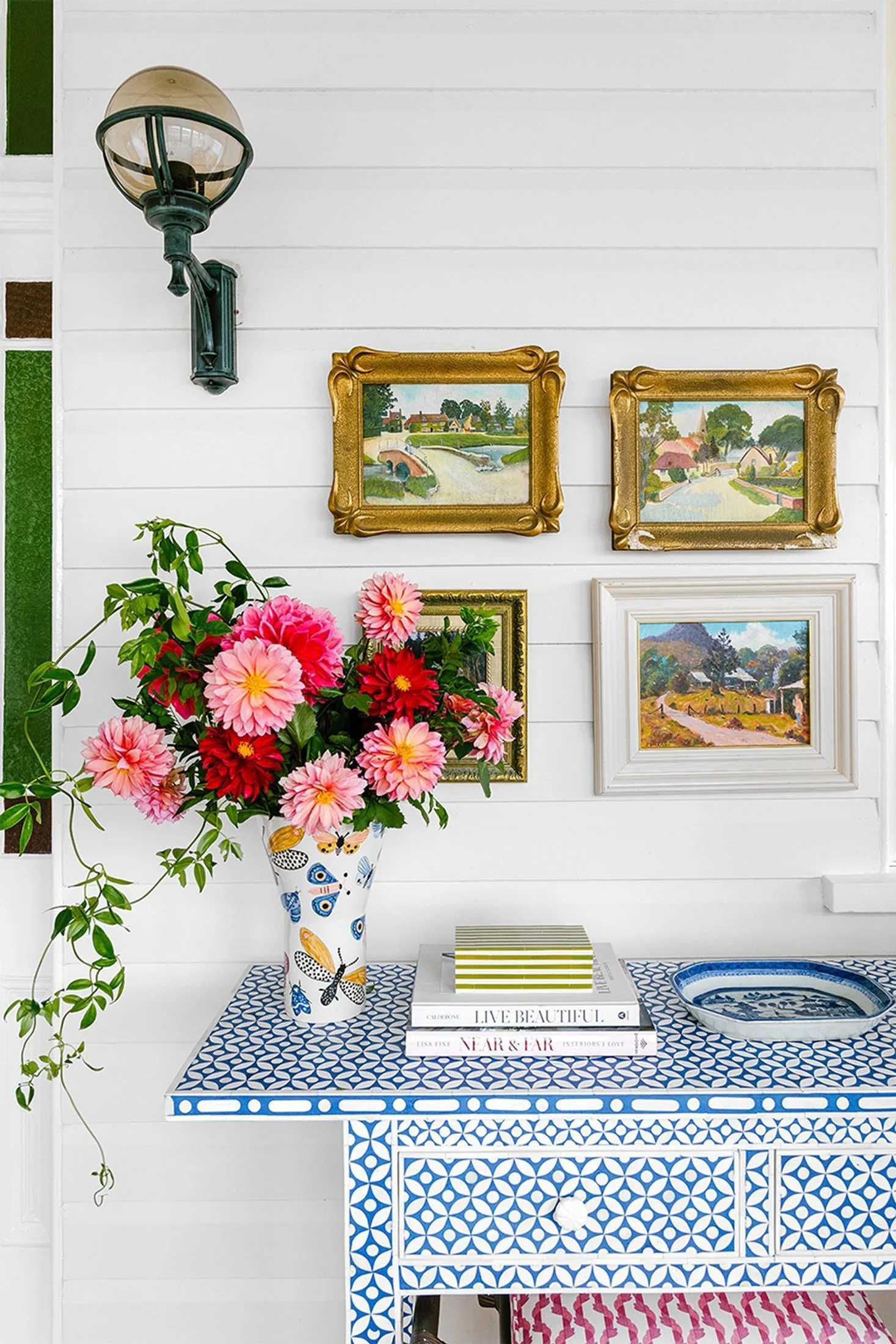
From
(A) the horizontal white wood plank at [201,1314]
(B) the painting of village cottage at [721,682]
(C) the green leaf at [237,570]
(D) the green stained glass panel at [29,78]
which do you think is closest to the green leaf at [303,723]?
(C) the green leaf at [237,570]

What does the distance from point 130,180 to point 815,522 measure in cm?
107

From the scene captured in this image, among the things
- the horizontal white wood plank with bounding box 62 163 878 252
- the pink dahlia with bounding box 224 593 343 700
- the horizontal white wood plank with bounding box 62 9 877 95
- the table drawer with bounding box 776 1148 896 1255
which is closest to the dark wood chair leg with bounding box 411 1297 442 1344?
the table drawer with bounding box 776 1148 896 1255

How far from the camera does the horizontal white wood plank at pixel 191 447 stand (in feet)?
Answer: 4.78

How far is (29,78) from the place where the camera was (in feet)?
5.09

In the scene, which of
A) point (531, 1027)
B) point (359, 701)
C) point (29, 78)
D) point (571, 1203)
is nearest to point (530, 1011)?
point (531, 1027)

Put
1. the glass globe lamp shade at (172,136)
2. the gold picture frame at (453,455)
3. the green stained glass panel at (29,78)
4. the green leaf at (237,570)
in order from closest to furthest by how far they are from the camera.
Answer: the glass globe lamp shade at (172,136), the green leaf at (237,570), the gold picture frame at (453,455), the green stained glass panel at (29,78)

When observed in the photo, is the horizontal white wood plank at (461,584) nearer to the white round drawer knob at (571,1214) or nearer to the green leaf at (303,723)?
the green leaf at (303,723)

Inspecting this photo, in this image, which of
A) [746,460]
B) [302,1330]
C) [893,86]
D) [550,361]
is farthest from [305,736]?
[893,86]

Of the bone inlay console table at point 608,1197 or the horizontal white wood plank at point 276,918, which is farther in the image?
the horizontal white wood plank at point 276,918

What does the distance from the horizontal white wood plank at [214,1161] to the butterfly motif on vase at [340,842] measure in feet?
1.82

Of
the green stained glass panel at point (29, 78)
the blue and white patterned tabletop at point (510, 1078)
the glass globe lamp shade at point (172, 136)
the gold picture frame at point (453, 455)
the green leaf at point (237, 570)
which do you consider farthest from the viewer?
the green stained glass panel at point (29, 78)

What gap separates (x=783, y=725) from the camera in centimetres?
147

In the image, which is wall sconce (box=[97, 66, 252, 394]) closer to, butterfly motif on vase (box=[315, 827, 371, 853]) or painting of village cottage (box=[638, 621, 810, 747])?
butterfly motif on vase (box=[315, 827, 371, 853])

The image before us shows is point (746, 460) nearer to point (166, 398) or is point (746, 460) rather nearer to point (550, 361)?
point (550, 361)
